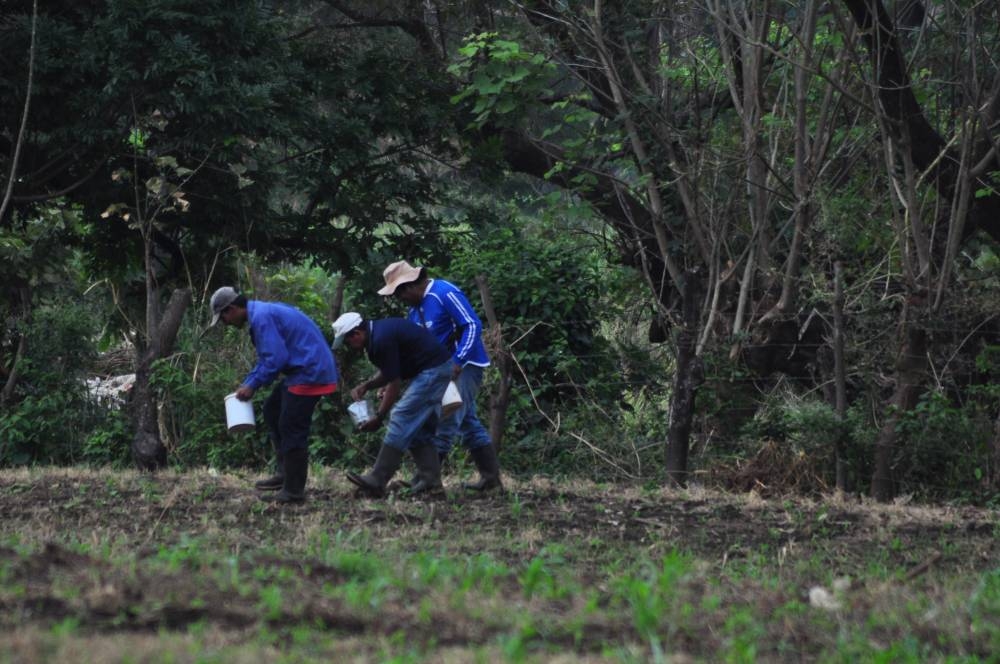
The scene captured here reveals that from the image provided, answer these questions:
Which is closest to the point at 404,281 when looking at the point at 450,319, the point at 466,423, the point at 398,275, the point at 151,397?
the point at 398,275

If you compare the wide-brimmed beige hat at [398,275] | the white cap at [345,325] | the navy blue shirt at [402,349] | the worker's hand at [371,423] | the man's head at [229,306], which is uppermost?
the wide-brimmed beige hat at [398,275]

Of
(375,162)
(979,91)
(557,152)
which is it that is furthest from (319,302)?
(979,91)

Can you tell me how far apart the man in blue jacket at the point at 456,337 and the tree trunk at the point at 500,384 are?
1473 millimetres

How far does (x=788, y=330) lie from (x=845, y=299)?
108 centimetres

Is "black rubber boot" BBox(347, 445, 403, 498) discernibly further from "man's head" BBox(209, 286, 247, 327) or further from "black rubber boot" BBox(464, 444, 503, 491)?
"man's head" BBox(209, 286, 247, 327)

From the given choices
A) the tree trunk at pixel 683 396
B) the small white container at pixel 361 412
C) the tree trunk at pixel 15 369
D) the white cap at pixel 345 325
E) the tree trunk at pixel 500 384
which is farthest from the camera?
the tree trunk at pixel 15 369

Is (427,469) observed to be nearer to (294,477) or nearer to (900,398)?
(294,477)

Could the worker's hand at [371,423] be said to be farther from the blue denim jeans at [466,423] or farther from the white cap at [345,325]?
the white cap at [345,325]

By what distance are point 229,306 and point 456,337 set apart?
73.2 inches

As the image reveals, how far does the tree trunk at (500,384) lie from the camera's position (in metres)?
11.7

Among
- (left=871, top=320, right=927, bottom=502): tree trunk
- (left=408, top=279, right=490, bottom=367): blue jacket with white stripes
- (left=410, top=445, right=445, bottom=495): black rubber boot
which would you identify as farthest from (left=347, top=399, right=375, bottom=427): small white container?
(left=871, top=320, right=927, bottom=502): tree trunk

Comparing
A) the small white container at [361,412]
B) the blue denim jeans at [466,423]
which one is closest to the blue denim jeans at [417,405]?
the small white container at [361,412]

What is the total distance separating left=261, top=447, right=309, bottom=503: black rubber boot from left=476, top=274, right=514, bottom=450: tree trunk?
101 inches

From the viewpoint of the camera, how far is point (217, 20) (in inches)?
474
